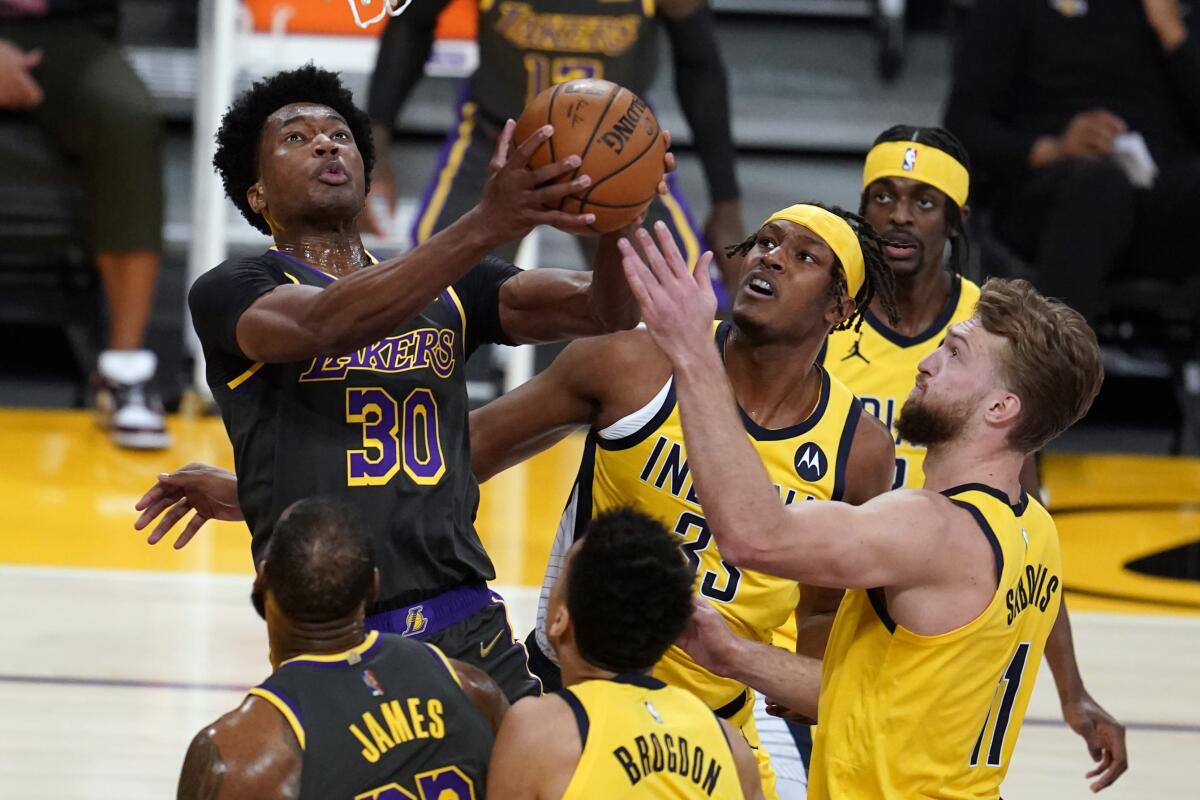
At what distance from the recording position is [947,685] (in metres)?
3.35

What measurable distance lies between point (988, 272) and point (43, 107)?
443 centimetres

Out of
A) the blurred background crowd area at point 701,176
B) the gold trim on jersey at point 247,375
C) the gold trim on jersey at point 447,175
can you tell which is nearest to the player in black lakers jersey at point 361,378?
the gold trim on jersey at point 247,375

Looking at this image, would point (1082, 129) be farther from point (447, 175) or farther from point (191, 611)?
point (191, 611)

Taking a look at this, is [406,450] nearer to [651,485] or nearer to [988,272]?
[651,485]

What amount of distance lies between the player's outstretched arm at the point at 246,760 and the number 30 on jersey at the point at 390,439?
0.75 m

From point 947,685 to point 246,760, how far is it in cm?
125

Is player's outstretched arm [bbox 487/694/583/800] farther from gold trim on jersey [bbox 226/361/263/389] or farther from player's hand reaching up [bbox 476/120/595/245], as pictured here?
gold trim on jersey [bbox 226/361/263/389]

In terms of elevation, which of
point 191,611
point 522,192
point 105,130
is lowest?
point 191,611


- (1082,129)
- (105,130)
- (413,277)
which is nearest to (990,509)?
(413,277)

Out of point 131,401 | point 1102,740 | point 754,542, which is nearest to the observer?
point 754,542

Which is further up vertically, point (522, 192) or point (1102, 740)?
point (522, 192)

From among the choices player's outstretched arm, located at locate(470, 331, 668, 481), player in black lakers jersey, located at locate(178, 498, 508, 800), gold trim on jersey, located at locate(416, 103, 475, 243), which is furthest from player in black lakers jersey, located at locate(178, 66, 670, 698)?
gold trim on jersey, located at locate(416, 103, 475, 243)

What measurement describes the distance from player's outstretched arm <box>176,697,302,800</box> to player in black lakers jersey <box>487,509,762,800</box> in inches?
12.8

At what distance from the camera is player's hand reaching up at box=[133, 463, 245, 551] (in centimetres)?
401
